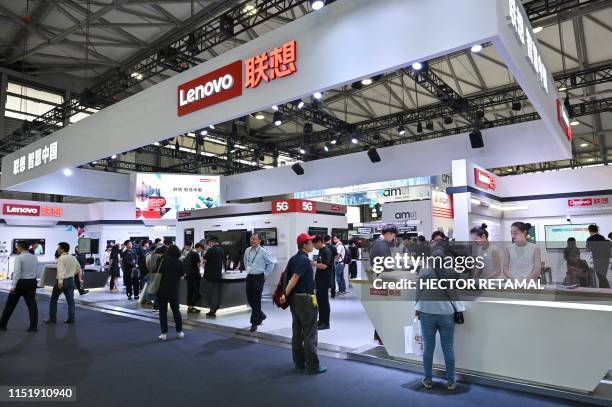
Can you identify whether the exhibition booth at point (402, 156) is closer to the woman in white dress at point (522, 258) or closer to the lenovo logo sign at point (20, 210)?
the woman in white dress at point (522, 258)

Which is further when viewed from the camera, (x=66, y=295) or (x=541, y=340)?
(x=66, y=295)

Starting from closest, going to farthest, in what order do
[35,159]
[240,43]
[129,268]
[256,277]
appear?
[256,277] < [35,159] < [129,268] < [240,43]

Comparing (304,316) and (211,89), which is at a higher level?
(211,89)

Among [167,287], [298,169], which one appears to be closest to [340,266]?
[298,169]

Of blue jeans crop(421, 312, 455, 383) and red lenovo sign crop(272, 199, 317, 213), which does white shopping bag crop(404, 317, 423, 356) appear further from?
red lenovo sign crop(272, 199, 317, 213)

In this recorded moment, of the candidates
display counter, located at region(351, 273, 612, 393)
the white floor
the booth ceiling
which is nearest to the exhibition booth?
display counter, located at region(351, 273, 612, 393)

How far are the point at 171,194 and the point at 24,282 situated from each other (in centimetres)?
562

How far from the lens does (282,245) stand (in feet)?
34.2

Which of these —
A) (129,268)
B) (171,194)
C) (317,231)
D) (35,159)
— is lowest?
(129,268)

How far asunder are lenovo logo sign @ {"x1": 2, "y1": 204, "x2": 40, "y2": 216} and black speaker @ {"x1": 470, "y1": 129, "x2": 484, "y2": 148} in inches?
564

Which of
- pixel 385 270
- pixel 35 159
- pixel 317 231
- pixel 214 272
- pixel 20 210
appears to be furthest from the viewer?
pixel 20 210

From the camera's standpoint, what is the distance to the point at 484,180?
351 inches

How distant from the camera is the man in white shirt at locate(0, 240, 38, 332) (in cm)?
614

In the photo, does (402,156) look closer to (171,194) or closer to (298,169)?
(298,169)
